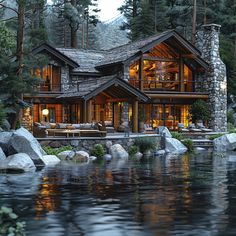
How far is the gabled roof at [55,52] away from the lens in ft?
110

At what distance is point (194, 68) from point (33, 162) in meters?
22.6

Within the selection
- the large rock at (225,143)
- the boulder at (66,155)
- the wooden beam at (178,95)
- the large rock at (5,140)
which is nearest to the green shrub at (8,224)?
the large rock at (5,140)

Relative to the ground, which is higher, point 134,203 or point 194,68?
point 194,68

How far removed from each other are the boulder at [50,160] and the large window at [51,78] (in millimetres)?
13817

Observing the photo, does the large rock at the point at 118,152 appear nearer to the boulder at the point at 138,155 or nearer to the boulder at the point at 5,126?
the boulder at the point at 138,155

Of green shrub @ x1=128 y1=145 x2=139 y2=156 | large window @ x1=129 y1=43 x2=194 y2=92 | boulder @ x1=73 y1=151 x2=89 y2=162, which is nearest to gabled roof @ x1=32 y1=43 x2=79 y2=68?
large window @ x1=129 y1=43 x2=194 y2=92

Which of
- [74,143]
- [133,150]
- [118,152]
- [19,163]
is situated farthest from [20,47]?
[19,163]

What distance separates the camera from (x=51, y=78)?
35.0 m

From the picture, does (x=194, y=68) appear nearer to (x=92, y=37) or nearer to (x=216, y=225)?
(x=216, y=225)

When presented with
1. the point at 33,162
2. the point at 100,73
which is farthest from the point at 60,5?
the point at 33,162

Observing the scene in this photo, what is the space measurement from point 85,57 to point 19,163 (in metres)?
21.5

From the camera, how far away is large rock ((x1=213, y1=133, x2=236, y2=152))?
28.6 m

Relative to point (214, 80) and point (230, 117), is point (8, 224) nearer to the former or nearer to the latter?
point (214, 80)

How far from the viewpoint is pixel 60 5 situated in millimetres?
52156
